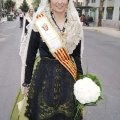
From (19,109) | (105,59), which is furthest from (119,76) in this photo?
(19,109)

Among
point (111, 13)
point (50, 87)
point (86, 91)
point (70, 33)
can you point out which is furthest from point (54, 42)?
point (111, 13)

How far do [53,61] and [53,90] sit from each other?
27 centimetres

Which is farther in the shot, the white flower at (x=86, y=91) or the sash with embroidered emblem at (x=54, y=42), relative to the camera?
the sash with embroidered emblem at (x=54, y=42)

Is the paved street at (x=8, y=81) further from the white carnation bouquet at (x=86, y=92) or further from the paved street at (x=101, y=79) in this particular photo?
the white carnation bouquet at (x=86, y=92)

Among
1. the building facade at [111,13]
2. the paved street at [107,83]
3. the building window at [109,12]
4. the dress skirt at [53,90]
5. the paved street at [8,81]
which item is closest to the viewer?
the dress skirt at [53,90]

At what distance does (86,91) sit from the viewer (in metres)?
2.36

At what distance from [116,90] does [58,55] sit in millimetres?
3531

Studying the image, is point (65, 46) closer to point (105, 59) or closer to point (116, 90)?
point (116, 90)

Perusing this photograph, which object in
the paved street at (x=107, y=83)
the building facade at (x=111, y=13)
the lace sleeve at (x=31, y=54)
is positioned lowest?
the building facade at (x=111, y=13)

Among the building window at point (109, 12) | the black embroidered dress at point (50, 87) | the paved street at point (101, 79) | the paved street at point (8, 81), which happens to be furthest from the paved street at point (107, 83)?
the building window at point (109, 12)

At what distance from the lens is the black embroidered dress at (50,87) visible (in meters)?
2.56

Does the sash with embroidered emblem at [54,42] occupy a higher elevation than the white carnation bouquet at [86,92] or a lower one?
higher

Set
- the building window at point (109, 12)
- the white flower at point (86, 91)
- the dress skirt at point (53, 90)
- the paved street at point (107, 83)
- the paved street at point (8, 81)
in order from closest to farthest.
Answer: the white flower at point (86, 91)
the dress skirt at point (53, 90)
the paved street at point (107, 83)
the paved street at point (8, 81)
the building window at point (109, 12)

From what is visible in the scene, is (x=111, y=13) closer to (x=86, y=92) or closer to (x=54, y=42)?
(x=54, y=42)
